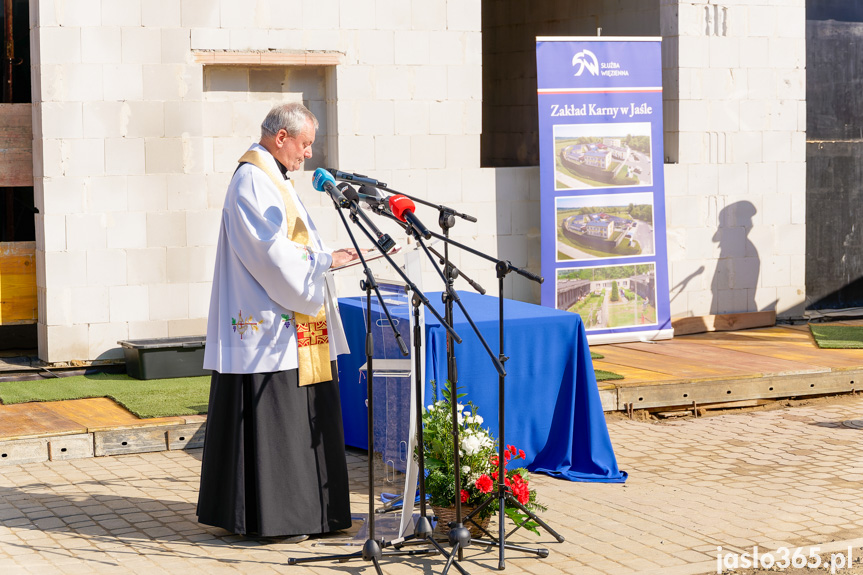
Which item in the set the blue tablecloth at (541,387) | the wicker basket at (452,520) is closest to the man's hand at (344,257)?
the blue tablecloth at (541,387)

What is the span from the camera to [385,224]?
9711 mm

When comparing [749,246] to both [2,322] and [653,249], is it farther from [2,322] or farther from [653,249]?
[2,322]

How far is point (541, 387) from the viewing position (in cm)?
644

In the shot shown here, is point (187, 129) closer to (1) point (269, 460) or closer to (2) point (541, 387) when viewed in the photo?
(2) point (541, 387)

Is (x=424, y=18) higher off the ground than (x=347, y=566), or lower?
higher

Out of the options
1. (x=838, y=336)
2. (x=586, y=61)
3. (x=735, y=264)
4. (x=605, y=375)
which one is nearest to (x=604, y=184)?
(x=586, y=61)

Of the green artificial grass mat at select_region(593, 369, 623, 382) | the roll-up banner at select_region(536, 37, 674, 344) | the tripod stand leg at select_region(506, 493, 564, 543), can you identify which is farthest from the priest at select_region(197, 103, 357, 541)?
the roll-up banner at select_region(536, 37, 674, 344)

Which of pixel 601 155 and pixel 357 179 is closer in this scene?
pixel 357 179

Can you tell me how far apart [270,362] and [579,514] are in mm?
1712

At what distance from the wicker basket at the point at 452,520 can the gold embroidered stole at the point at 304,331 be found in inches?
31.5

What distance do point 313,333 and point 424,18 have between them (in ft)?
16.6

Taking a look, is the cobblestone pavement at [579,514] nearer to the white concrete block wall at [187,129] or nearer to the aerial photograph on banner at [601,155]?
the white concrete block wall at [187,129]

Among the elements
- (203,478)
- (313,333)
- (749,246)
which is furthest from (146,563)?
(749,246)

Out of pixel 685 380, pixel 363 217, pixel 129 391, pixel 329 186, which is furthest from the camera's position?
pixel 685 380
